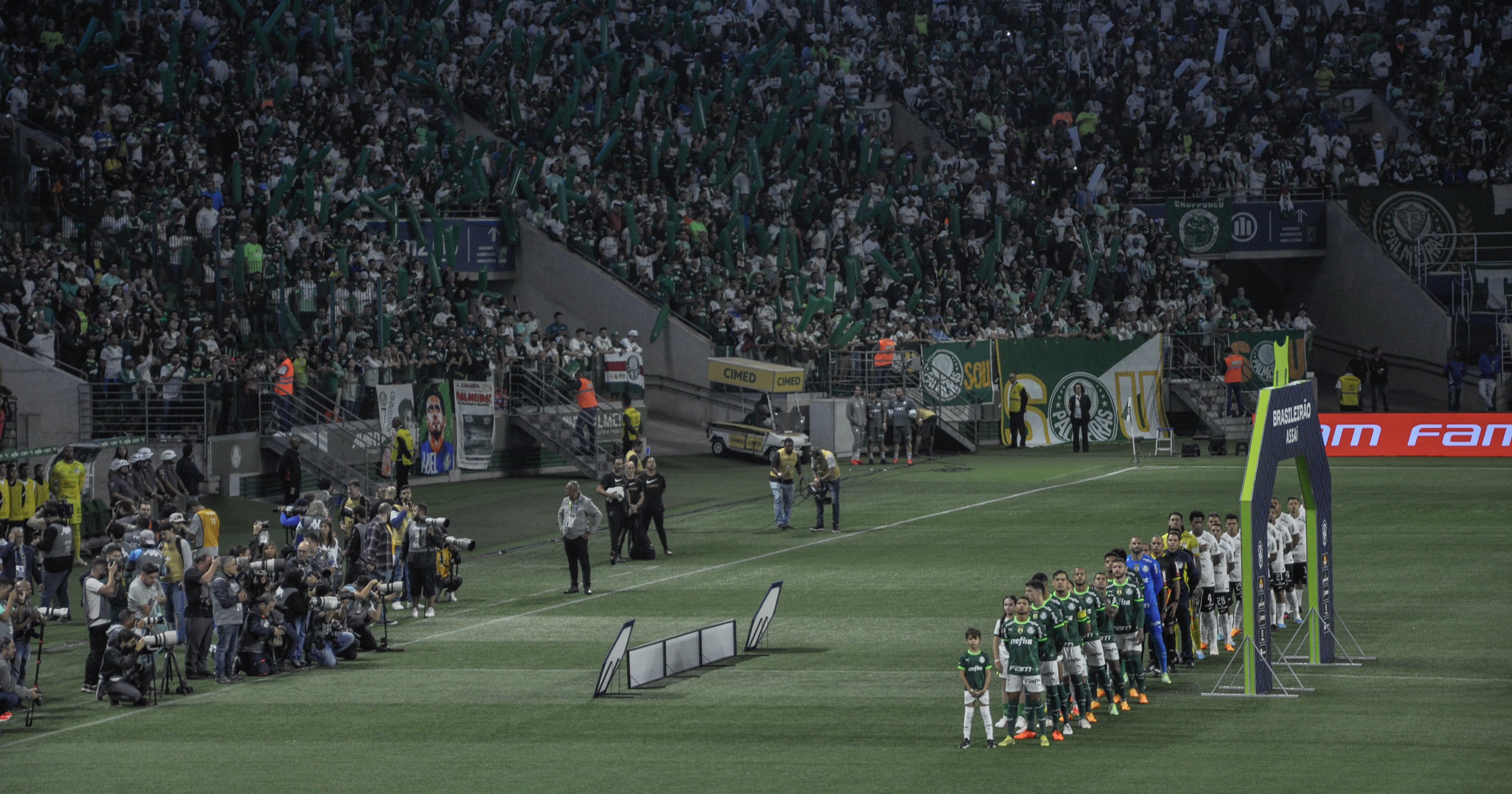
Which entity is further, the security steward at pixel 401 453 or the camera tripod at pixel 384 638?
the security steward at pixel 401 453

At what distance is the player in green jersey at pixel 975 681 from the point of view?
16.9 m

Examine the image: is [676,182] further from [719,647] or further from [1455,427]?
[719,647]

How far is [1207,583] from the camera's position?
2166cm

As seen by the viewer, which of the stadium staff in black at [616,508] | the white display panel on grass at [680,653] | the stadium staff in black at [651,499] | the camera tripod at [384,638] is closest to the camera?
the white display panel on grass at [680,653]

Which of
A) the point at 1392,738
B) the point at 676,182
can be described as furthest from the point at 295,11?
the point at 1392,738

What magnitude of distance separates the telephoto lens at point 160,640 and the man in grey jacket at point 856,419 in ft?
85.9

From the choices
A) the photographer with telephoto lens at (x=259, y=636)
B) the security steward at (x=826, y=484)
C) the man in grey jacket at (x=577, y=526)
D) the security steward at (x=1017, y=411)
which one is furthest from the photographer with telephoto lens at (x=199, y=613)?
the security steward at (x=1017, y=411)

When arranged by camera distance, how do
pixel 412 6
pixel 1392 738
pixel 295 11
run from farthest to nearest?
pixel 412 6 < pixel 295 11 < pixel 1392 738

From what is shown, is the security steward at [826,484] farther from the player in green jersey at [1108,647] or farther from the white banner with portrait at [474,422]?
the player in green jersey at [1108,647]

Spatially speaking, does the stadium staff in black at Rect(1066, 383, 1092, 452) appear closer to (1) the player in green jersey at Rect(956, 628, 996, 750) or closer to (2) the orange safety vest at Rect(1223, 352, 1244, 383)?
(2) the orange safety vest at Rect(1223, 352, 1244, 383)

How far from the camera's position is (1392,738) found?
17.2m

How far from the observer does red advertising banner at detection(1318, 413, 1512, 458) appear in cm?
4491

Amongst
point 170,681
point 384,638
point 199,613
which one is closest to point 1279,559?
point 384,638

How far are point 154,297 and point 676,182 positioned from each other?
1765 cm
